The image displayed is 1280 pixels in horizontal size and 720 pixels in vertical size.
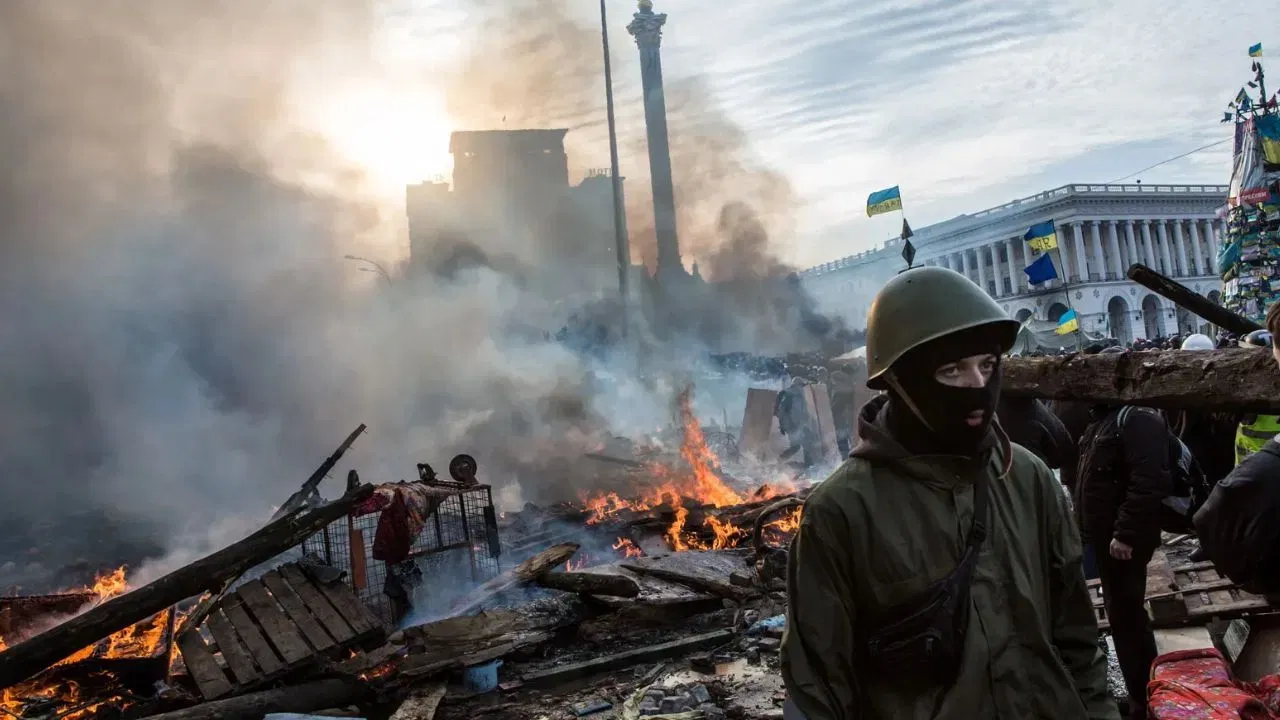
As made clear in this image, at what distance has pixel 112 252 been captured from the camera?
48.4 ft

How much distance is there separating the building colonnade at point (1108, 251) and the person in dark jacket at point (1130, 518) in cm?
4736

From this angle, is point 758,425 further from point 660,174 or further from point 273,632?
point 660,174

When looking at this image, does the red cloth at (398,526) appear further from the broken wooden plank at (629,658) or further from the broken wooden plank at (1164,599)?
the broken wooden plank at (1164,599)

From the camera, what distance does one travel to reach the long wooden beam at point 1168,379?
10.9 ft

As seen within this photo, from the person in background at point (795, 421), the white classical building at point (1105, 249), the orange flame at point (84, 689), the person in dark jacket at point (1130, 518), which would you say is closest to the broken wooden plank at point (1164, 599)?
the person in dark jacket at point (1130, 518)

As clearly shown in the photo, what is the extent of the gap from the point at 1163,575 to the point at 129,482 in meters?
17.0

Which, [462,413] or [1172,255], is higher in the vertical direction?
[1172,255]

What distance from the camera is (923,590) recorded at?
5.57ft

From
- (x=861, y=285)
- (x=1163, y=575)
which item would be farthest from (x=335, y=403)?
(x=861, y=285)

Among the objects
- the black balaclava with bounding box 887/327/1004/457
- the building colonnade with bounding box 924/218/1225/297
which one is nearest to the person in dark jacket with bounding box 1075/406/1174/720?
the black balaclava with bounding box 887/327/1004/457

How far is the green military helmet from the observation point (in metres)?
1.83

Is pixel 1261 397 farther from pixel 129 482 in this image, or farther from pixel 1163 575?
pixel 129 482

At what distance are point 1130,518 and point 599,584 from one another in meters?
4.68

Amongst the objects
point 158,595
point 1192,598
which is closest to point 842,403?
point 1192,598
